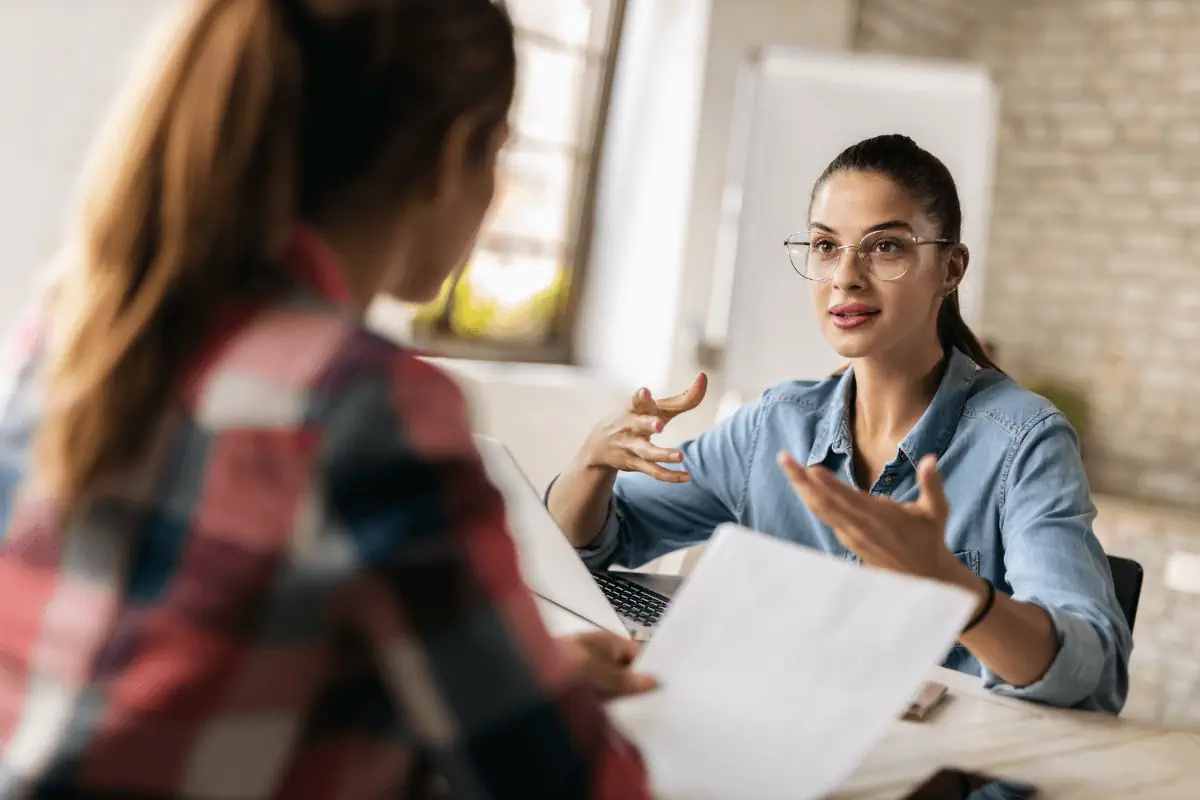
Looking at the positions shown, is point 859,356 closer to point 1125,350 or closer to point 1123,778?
point 1123,778

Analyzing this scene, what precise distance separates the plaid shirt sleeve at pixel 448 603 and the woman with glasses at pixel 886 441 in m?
0.73

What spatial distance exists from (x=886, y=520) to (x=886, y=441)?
2.29ft

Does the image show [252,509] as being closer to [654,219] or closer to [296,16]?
[296,16]

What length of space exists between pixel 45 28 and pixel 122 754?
2.40 m

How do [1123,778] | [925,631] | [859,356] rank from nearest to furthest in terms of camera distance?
[925,631]
[1123,778]
[859,356]

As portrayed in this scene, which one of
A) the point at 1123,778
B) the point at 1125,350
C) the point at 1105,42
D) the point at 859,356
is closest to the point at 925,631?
the point at 1123,778

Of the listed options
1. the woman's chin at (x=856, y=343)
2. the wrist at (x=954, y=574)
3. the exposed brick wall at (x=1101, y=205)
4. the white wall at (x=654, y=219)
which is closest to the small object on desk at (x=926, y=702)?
the wrist at (x=954, y=574)

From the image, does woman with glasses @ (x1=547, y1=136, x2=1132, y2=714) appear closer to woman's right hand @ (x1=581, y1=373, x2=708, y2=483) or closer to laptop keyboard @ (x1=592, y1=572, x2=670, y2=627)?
woman's right hand @ (x1=581, y1=373, x2=708, y2=483)

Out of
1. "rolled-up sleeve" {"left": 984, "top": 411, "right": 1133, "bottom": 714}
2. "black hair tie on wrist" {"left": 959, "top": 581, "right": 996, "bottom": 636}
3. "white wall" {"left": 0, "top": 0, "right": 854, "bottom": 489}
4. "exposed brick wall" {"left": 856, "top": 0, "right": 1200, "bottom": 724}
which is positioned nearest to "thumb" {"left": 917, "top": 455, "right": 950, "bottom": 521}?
"black hair tie on wrist" {"left": 959, "top": 581, "right": 996, "bottom": 636}

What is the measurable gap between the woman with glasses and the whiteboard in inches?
45.7

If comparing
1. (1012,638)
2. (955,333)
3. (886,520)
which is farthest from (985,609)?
(955,333)

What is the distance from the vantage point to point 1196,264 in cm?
433

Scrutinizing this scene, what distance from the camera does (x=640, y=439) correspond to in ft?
4.99

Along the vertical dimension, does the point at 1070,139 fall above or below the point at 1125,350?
above
